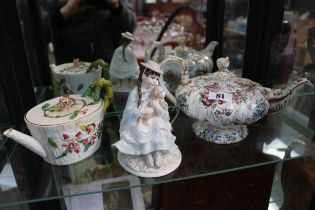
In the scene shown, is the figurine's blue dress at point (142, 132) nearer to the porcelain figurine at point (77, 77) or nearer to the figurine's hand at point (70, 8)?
the porcelain figurine at point (77, 77)

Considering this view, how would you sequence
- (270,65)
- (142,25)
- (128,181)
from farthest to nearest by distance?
1. (142,25)
2. (270,65)
3. (128,181)

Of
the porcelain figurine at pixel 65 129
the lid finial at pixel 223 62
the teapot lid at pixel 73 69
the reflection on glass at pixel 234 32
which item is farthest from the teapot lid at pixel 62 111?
the reflection on glass at pixel 234 32

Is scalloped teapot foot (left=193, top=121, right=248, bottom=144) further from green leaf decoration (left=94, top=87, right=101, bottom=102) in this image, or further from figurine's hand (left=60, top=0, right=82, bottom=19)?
figurine's hand (left=60, top=0, right=82, bottom=19)

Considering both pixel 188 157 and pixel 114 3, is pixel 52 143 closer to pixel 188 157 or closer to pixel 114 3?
pixel 188 157

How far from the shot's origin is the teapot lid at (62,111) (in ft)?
1.35

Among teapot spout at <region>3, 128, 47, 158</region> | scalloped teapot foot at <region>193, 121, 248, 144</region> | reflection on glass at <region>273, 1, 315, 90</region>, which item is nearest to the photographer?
teapot spout at <region>3, 128, 47, 158</region>

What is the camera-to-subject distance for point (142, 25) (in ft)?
2.61

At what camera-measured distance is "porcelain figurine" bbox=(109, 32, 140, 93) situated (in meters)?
0.63

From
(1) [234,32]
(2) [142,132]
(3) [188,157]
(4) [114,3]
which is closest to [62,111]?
(2) [142,132]

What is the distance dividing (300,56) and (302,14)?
10cm

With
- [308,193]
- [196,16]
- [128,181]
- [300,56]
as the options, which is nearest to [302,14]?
[300,56]

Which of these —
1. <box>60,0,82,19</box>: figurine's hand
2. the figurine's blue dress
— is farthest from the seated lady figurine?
<box>60,0,82,19</box>: figurine's hand

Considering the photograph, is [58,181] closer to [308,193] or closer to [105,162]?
[105,162]

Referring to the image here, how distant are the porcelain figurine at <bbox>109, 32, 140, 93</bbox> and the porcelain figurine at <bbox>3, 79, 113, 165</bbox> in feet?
0.53
